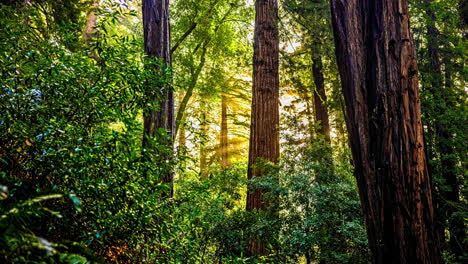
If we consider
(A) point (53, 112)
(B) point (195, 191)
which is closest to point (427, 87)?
(B) point (195, 191)

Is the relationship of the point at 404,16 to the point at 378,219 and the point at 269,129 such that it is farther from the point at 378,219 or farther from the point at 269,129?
the point at 269,129

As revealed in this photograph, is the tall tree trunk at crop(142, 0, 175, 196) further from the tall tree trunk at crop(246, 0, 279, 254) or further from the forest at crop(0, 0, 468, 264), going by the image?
the tall tree trunk at crop(246, 0, 279, 254)

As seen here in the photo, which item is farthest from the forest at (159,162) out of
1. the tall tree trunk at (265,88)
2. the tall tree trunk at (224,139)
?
the tall tree trunk at (224,139)

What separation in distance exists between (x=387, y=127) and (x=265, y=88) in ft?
17.5

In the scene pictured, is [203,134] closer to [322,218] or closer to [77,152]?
[77,152]

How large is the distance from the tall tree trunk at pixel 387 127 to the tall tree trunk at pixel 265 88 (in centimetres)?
461

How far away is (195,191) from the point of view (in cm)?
326

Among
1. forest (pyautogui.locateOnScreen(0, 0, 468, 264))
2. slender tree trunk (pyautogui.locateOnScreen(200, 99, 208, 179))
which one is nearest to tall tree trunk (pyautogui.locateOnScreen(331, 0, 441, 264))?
forest (pyautogui.locateOnScreen(0, 0, 468, 264))

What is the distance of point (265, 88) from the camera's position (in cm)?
784

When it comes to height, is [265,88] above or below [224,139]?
below

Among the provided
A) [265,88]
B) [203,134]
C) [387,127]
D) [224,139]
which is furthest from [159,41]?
[224,139]

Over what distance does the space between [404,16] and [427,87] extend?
443cm

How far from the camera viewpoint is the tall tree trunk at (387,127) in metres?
2.47

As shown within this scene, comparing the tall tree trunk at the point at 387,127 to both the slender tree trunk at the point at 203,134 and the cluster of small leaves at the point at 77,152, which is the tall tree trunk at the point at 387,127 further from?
the cluster of small leaves at the point at 77,152
